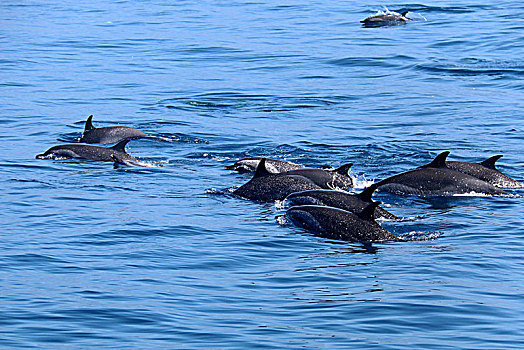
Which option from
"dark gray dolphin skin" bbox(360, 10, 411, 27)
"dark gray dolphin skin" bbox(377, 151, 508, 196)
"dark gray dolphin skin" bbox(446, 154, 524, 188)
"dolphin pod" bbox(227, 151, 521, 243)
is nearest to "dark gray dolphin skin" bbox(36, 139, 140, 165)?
"dolphin pod" bbox(227, 151, 521, 243)

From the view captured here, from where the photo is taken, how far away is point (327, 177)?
16172 millimetres

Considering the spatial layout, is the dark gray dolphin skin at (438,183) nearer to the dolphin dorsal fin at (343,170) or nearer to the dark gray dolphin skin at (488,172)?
the dark gray dolphin skin at (488,172)

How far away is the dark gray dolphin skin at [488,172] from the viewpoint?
16594 mm

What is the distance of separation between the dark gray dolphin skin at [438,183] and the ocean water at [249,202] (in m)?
0.26

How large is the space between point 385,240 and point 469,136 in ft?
29.5

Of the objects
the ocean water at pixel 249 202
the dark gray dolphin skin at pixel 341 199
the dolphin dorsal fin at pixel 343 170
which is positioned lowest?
the ocean water at pixel 249 202

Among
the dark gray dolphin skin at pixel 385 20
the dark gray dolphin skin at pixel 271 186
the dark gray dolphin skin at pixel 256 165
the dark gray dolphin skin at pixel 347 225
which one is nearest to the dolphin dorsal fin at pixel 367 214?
the dark gray dolphin skin at pixel 347 225

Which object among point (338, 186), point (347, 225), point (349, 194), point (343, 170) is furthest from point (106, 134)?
point (347, 225)

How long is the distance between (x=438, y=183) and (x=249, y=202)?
3.26 m

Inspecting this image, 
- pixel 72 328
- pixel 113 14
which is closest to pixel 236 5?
pixel 113 14

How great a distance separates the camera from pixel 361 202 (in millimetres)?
14023

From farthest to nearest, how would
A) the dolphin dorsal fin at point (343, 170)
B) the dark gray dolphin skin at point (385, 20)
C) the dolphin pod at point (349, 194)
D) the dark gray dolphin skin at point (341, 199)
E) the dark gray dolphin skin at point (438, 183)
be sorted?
the dark gray dolphin skin at point (385, 20) < the dolphin dorsal fin at point (343, 170) < the dark gray dolphin skin at point (438, 183) < the dark gray dolphin skin at point (341, 199) < the dolphin pod at point (349, 194)

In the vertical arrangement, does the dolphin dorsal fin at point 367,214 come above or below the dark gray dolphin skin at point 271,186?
above

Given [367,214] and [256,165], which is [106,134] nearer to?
[256,165]
